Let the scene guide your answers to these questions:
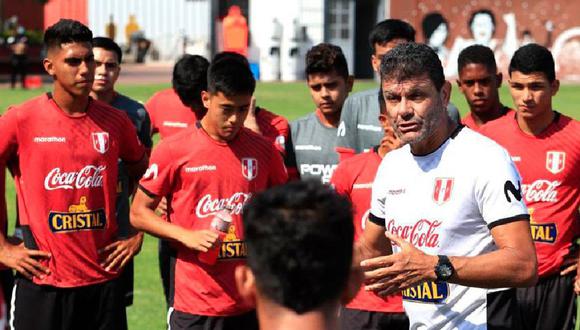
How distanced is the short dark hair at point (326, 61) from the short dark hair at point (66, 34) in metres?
1.85

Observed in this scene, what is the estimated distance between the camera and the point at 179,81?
9055mm

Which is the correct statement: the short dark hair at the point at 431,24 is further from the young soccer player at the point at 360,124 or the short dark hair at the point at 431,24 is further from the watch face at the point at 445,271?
the watch face at the point at 445,271

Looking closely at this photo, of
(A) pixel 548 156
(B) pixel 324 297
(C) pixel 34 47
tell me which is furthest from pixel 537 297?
(C) pixel 34 47

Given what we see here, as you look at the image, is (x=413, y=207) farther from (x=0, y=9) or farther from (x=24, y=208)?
(x=0, y=9)

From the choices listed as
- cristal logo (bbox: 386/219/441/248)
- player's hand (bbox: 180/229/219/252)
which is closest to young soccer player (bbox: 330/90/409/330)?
player's hand (bbox: 180/229/219/252)

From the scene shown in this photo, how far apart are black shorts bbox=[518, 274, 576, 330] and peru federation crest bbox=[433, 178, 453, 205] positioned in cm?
279

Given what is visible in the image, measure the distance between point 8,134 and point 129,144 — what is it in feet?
2.72

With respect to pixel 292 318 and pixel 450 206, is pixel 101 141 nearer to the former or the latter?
pixel 450 206

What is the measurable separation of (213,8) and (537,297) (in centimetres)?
4021

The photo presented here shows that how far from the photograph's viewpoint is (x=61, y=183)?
7184 millimetres

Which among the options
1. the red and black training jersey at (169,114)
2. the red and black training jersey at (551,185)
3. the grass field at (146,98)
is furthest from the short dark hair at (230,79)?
the grass field at (146,98)

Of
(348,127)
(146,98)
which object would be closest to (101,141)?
(348,127)

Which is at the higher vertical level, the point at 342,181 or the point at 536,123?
the point at 536,123

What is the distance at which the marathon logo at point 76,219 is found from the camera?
283 inches
